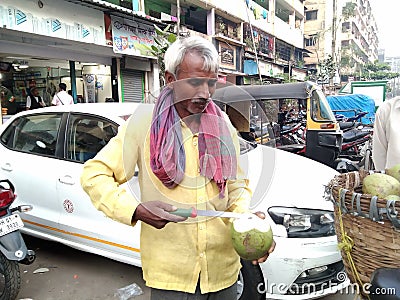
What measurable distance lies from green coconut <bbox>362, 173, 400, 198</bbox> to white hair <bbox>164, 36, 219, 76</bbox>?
0.61 m

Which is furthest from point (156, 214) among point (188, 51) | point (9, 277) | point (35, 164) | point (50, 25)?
point (50, 25)

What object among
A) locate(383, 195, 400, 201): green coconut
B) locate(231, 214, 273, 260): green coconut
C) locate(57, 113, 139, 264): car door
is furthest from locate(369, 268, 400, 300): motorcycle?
locate(57, 113, 139, 264): car door

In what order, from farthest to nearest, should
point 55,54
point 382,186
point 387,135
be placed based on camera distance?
point 55,54 → point 387,135 → point 382,186

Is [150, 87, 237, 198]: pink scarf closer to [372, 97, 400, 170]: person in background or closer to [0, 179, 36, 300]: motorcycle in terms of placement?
[372, 97, 400, 170]: person in background

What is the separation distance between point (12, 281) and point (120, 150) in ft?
6.52

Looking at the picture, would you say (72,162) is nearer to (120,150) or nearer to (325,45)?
(120,150)

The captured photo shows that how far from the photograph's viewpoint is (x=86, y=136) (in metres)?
3.13

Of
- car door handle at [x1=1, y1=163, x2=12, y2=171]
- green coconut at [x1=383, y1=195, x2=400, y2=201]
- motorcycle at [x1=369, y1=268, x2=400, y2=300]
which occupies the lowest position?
car door handle at [x1=1, y1=163, x2=12, y2=171]

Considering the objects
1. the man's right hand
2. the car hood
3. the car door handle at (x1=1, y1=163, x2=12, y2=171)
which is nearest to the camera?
the man's right hand

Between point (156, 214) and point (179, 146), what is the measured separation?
0.86 feet

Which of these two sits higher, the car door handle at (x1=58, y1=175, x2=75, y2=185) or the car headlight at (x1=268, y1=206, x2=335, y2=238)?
the car door handle at (x1=58, y1=175, x2=75, y2=185)

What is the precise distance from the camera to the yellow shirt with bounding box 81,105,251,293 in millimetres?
1251

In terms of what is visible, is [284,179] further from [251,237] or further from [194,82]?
[194,82]

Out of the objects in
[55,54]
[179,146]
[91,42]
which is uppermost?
[91,42]
